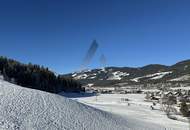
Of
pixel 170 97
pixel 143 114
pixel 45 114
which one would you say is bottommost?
pixel 143 114

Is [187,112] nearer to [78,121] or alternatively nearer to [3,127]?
[78,121]

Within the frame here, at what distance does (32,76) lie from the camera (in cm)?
12312

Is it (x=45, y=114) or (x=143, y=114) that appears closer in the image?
(x=45, y=114)

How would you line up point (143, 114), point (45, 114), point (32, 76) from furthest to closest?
point (32, 76) → point (143, 114) → point (45, 114)

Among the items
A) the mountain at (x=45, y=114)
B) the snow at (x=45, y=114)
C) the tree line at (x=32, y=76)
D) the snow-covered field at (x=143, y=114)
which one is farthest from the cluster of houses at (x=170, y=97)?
the snow at (x=45, y=114)

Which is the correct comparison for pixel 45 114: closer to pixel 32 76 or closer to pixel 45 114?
pixel 45 114

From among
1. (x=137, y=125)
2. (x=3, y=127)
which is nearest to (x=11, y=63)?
(x=137, y=125)

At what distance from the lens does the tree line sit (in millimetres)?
121000

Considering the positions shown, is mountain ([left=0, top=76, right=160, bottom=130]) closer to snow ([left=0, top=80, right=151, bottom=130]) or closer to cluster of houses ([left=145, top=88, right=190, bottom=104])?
snow ([left=0, top=80, right=151, bottom=130])

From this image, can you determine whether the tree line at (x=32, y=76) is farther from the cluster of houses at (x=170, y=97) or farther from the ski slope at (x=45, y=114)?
the ski slope at (x=45, y=114)

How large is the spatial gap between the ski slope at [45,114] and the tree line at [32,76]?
88.6 m

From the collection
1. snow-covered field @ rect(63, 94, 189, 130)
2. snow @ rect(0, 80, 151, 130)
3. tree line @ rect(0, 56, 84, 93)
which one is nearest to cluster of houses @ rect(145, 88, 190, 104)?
snow-covered field @ rect(63, 94, 189, 130)

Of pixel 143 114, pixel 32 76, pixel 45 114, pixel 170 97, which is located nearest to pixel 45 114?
pixel 45 114

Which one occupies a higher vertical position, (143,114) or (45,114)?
(45,114)
